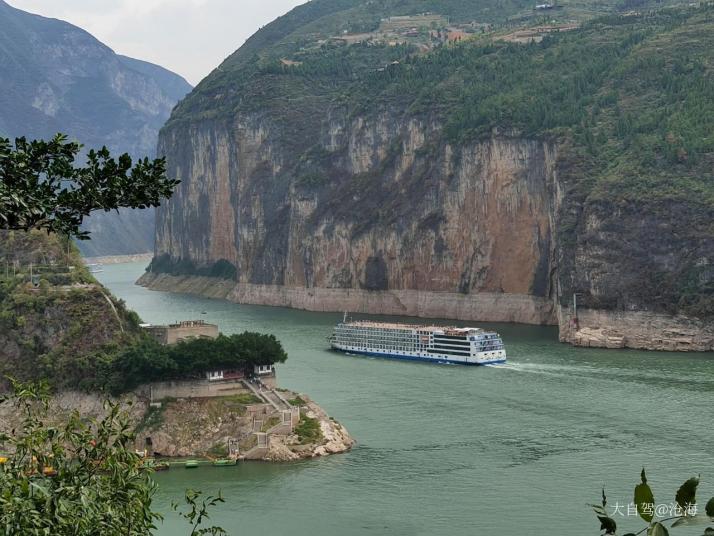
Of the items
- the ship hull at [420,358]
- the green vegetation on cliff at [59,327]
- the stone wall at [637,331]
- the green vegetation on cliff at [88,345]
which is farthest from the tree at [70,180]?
the stone wall at [637,331]

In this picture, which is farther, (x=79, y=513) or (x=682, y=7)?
(x=682, y=7)

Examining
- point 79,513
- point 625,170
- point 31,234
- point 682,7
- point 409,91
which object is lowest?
point 79,513

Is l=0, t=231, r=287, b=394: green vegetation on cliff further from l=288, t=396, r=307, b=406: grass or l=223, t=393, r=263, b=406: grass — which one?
l=288, t=396, r=307, b=406: grass

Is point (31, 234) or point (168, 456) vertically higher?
point (31, 234)

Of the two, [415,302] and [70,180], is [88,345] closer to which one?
[70,180]

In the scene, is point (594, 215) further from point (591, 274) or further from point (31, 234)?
point (31, 234)

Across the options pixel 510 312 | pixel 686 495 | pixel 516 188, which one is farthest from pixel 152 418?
pixel 516 188

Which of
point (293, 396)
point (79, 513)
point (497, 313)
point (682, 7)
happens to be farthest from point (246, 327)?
point (79, 513)
